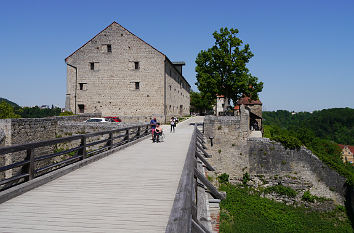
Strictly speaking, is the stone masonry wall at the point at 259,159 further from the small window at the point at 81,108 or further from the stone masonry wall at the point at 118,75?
the small window at the point at 81,108

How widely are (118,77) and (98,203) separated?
2984 cm

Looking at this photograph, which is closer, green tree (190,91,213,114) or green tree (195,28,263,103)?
green tree (195,28,263,103)

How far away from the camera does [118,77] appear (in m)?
33.4

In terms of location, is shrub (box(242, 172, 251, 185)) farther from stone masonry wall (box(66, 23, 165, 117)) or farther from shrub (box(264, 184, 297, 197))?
stone masonry wall (box(66, 23, 165, 117))

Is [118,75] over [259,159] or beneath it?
over

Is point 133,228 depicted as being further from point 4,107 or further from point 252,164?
point 4,107

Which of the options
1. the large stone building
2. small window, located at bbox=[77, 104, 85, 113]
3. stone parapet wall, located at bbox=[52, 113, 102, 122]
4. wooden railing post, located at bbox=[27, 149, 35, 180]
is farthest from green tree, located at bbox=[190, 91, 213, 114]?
wooden railing post, located at bbox=[27, 149, 35, 180]

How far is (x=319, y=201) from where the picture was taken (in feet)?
77.1

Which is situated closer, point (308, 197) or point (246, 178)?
point (308, 197)

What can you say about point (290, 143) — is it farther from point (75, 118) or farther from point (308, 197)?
point (75, 118)

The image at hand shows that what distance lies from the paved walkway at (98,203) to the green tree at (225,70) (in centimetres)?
2337

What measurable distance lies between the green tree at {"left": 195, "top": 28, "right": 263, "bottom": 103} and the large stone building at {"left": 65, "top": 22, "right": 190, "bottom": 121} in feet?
17.4

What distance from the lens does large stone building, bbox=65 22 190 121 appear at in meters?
32.7

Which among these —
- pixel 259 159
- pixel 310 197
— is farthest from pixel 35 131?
pixel 310 197
